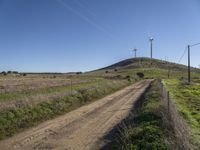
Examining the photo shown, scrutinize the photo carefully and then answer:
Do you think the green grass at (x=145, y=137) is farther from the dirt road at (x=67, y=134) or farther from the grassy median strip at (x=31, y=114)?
the grassy median strip at (x=31, y=114)

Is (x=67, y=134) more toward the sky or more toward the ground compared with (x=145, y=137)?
more toward the ground

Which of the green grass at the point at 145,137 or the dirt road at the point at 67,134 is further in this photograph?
the dirt road at the point at 67,134

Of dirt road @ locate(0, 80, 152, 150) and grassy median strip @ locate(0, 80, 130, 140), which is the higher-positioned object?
grassy median strip @ locate(0, 80, 130, 140)

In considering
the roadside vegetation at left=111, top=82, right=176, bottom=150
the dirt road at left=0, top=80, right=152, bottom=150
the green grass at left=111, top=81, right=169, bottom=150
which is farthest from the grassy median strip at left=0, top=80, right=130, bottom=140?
the green grass at left=111, top=81, right=169, bottom=150

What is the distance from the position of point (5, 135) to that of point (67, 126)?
129 inches

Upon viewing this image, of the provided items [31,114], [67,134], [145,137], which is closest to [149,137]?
[145,137]

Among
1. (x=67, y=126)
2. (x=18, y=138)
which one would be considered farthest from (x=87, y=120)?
(x=18, y=138)

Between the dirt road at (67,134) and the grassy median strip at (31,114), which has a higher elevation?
the grassy median strip at (31,114)

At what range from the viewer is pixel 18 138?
12672 mm

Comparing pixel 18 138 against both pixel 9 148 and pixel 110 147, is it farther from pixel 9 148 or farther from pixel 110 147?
pixel 110 147

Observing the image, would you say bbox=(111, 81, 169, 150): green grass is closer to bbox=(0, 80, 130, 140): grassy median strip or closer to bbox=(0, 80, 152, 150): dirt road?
bbox=(0, 80, 152, 150): dirt road

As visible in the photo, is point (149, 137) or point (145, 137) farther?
point (145, 137)

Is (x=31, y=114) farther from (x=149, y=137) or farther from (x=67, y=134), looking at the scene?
(x=149, y=137)

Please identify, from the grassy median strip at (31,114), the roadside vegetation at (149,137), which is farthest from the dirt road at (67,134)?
the roadside vegetation at (149,137)
